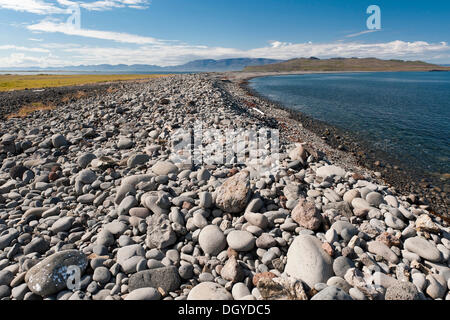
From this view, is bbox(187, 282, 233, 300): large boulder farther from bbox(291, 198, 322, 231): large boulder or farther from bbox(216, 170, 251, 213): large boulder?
bbox(291, 198, 322, 231): large boulder

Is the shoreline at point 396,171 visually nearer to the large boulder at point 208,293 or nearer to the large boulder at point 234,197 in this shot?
the large boulder at point 234,197

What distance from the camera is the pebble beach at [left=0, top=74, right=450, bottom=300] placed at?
3.84 meters

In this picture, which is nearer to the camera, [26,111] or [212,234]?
[212,234]

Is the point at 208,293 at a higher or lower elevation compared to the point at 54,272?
lower

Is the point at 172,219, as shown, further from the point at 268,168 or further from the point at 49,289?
the point at 268,168

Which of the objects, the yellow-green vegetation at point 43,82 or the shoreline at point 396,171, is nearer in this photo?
the shoreline at point 396,171

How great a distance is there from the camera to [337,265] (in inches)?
159

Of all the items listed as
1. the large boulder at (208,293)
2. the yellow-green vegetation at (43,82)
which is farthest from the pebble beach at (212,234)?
the yellow-green vegetation at (43,82)

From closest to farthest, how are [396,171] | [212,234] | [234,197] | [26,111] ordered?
1. [212,234]
2. [234,197]
3. [396,171]
4. [26,111]

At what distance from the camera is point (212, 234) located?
191 inches

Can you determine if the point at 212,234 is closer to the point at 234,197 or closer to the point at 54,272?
the point at 234,197

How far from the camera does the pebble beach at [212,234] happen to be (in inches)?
151

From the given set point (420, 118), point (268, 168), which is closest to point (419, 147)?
point (420, 118)

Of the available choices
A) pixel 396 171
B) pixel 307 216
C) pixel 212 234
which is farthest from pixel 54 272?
pixel 396 171
